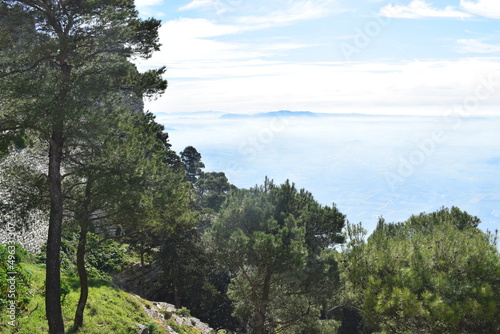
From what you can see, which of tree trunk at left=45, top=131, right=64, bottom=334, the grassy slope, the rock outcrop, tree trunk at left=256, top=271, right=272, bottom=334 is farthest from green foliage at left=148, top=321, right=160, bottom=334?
tree trunk at left=45, top=131, right=64, bottom=334

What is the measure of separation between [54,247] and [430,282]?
40.9 ft

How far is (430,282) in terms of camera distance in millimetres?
13438

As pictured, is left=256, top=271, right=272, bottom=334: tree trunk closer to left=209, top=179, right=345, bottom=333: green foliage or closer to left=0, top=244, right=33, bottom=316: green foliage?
left=209, top=179, right=345, bottom=333: green foliage

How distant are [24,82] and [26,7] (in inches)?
97.5

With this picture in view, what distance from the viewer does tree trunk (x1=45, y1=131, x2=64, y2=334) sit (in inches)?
455

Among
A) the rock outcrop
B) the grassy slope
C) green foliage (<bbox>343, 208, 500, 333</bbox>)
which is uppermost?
green foliage (<bbox>343, 208, 500, 333</bbox>)

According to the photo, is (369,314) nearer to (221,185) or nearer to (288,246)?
(288,246)

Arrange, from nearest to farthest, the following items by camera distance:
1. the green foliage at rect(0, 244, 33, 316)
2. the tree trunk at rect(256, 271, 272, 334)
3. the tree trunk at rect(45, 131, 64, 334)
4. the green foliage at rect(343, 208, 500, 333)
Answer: the tree trunk at rect(45, 131, 64, 334) → the green foliage at rect(0, 244, 33, 316) → the green foliage at rect(343, 208, 500, 333) → the tree trunk at rect(256, 271, 272, 334)

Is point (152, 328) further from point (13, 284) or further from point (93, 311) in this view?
point (13, 284)

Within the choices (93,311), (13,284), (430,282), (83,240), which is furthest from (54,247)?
(430,282)

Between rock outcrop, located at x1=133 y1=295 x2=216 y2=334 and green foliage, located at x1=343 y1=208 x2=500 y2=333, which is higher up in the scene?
green foliage, located at x1=343 y1=208 x2=500 y2=333

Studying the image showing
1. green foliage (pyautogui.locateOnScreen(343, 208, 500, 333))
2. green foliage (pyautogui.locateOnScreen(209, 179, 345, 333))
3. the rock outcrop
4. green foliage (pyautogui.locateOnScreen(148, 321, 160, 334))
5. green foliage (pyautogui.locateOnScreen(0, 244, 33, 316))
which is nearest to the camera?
green foliage (pyautogui.locateOnScreen(0, 244, 33, 316))

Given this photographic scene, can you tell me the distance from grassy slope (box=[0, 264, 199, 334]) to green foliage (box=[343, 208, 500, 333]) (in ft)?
32.8

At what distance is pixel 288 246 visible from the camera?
1673cm
